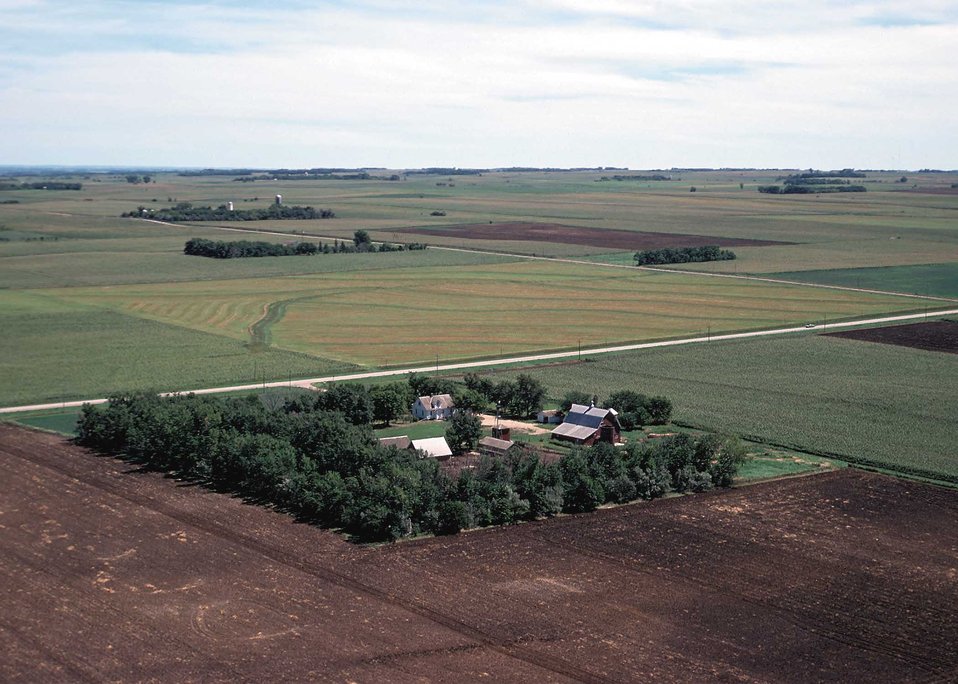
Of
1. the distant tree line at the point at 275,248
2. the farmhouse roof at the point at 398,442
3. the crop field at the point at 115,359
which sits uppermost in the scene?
the distant tree line at the point at 275,248

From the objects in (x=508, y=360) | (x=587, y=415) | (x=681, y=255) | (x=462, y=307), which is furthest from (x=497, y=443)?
(x=681, y=255)

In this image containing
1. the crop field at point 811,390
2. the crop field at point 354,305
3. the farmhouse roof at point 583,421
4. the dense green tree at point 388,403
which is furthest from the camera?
the crop field at point 354,305

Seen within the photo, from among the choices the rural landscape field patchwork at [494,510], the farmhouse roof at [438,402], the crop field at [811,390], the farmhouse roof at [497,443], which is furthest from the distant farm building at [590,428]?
the farmhouse roof at [438,402]

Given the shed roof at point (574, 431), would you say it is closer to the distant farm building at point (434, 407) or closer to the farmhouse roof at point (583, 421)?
the farmhouse roof at point (583, 421)

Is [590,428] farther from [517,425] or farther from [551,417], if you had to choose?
[517,425]

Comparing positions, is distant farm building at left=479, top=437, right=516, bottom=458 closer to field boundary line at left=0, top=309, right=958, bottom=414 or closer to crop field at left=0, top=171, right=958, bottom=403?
field boundary line at left=0, top=309, right=958, bottom=414
